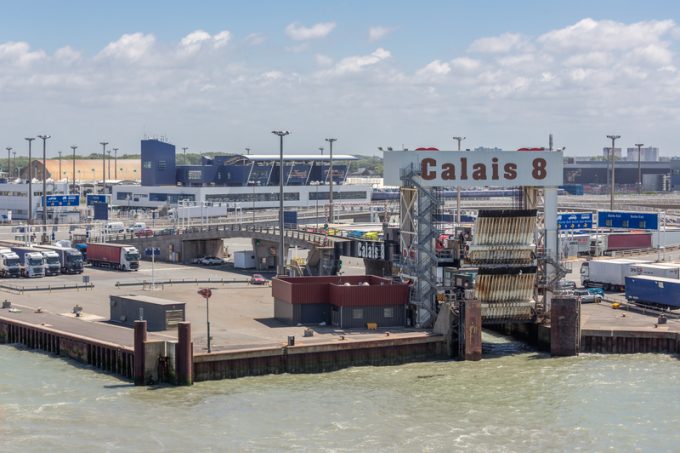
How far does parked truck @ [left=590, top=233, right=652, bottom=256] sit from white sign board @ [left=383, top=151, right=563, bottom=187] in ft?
156

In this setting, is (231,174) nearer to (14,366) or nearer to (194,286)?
(194,286)

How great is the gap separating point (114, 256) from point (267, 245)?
1396cm

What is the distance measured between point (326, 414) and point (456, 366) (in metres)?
13.2

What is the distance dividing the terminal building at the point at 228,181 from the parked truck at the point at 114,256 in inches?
2574

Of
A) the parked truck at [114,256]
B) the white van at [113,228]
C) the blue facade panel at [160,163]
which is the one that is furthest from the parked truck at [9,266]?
the blue facade panel at [160,163]

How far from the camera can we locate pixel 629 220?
114438 millimetres

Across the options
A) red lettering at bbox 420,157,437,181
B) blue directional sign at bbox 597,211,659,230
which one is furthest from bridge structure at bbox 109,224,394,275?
blue directional sign at bbox 597,211,659,230

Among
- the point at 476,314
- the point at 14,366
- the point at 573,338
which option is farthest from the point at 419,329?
the point at 14,366

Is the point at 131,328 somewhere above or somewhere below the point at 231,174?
below

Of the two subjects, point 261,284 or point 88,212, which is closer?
point 261,284

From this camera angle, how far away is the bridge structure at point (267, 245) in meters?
83.8

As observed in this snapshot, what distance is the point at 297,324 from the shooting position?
6894cm

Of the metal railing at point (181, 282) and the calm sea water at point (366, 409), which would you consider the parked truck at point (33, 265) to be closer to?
the metal railing at point (181, 282)

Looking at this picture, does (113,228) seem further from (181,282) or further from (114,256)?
(181,282)
